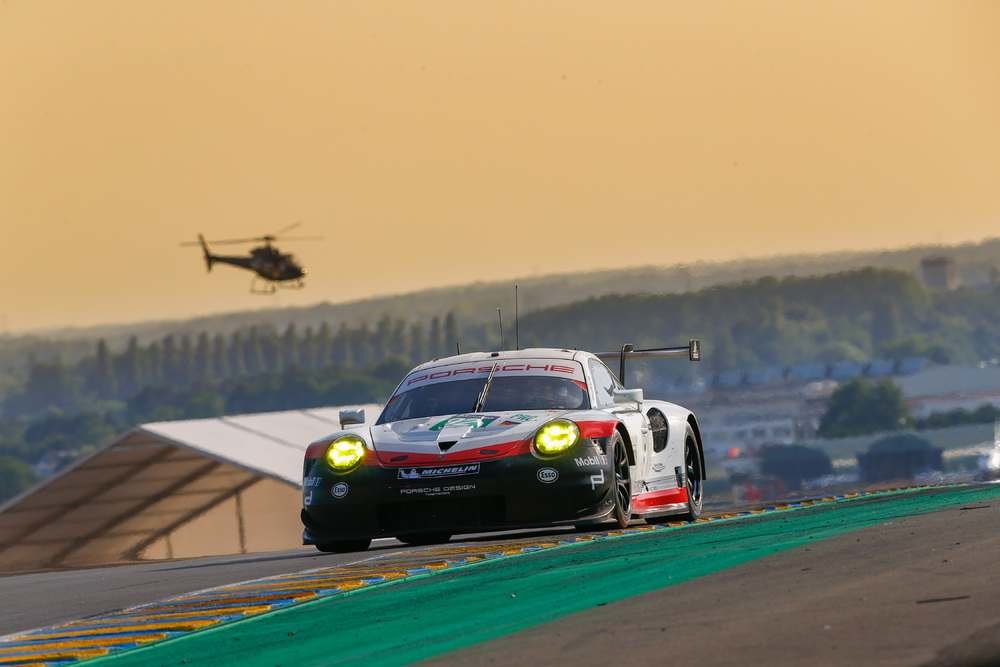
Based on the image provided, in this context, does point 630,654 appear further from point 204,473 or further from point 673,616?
point 204,473

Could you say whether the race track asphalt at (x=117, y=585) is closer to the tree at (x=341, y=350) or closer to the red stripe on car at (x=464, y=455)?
the red stripe on car at (x=464, y=455)

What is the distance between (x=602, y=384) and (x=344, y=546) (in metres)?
2.21

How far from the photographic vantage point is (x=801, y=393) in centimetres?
16612

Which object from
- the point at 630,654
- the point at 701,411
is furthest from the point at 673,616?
the point at 701,411

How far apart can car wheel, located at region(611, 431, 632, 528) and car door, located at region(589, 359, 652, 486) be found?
0.55 ft

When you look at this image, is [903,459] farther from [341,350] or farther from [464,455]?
[464,455]

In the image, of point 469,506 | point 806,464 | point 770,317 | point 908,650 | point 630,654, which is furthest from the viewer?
point 806,464

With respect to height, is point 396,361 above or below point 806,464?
above

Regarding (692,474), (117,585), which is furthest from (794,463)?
(117,585)

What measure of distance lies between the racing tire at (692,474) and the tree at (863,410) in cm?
13867

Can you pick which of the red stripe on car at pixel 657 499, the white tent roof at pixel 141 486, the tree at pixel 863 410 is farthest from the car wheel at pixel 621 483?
the tree at pixel 863 410

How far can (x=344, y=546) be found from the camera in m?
12.9

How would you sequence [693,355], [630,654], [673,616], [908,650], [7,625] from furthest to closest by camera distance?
[693,355] < [7,625] < [673,616] < [630,654] < [908,650]

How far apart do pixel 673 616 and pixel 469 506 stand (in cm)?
435
